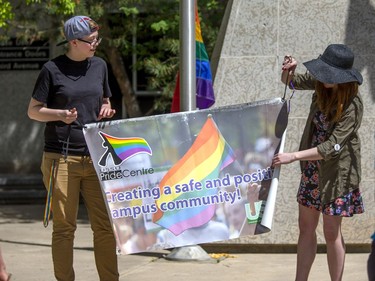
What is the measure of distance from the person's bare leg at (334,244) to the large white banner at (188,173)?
0.38 meters

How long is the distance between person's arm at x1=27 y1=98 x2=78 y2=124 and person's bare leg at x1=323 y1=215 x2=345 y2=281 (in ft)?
5.67

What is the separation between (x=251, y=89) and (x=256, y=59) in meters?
0.27

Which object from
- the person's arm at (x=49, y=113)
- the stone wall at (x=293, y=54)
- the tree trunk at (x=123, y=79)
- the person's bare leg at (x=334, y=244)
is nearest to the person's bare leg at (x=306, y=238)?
the person's bare leg at (x=334, y=244)

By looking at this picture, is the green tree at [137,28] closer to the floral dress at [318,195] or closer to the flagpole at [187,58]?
the flagpole at [187,58]

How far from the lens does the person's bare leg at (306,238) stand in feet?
21.0

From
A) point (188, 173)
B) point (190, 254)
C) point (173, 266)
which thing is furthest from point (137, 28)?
point (188, 173)

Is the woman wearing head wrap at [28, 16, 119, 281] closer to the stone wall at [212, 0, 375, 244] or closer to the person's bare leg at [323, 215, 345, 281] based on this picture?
the person's bare leg at [323, 215, 345, 281]

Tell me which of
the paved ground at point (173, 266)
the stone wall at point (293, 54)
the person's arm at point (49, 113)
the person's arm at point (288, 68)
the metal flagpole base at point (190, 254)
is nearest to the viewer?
the person's arm at point (49, 113)

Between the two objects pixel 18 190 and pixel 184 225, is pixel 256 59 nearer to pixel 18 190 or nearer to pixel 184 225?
pixel 184 225

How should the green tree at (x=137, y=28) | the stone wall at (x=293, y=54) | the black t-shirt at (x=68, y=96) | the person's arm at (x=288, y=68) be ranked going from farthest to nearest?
the green tree at (x=137, y=28) < the stone wall at (x=293, y=54) < the person's arm at (x=288, y=68) < the black t-shirt at (x=68, y=96)

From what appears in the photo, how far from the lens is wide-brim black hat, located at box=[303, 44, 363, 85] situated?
20.1ft

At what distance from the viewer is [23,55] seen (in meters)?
19.6

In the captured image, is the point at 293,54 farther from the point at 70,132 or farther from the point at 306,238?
the point at 70,132

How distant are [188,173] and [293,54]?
9.30 ft
